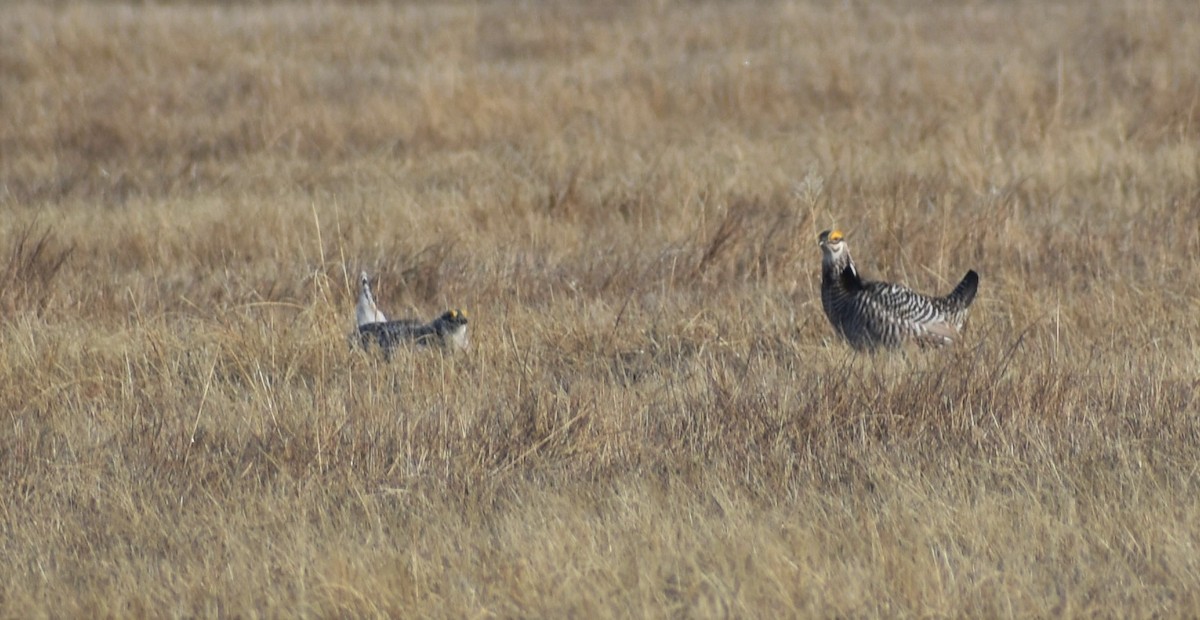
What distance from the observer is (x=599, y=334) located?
673cm

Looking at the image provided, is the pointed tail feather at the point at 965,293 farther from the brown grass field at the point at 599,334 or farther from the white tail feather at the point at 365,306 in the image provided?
the white tail feather at the point at 365,306

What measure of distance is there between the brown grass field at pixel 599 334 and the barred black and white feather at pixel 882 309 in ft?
0.60

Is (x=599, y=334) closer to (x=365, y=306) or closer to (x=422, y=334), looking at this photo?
(x=422, y=334)

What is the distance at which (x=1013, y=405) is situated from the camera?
202 inches

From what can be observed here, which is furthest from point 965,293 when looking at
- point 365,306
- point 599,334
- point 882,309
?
point 365,306

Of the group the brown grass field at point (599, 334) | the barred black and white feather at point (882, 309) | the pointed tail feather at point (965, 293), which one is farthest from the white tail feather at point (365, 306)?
the pointed tail feather at point (965, 293)

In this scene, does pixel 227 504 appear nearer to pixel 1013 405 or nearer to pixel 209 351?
pixel 209 351

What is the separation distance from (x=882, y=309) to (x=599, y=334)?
1.30 meters

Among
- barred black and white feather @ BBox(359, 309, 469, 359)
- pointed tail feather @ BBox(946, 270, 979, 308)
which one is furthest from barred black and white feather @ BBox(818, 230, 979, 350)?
barred black and white feather @ BBox(359, 309, 469, 359)

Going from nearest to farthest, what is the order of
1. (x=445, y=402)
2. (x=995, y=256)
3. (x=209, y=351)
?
(x=445, y=402), (x=209, y=351), (x=995, y=256)

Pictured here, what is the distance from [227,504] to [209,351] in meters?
2.07

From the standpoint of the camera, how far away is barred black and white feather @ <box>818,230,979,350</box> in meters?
6.42

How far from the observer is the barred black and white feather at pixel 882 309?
6.42 metres

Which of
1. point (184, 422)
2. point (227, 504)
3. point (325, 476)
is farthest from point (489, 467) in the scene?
point (184, 422)
